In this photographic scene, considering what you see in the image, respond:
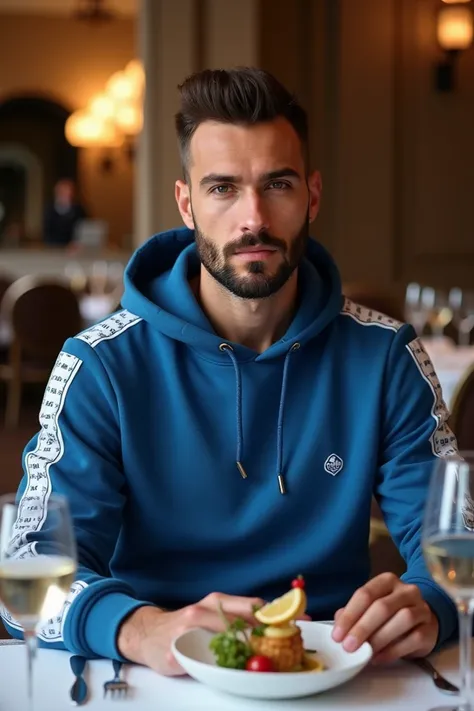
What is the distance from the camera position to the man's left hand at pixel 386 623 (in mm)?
1276

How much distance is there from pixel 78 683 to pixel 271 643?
0.22 metres

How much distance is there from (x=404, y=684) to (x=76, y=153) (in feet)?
43.2

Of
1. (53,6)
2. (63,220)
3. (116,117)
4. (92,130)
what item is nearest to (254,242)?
(116,117)

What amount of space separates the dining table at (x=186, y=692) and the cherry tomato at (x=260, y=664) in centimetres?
2

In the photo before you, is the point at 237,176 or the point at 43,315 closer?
the point at 237,176

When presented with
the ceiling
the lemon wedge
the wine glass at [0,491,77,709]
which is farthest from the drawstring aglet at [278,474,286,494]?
the ceiling

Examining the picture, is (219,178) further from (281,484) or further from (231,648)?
(231,648)

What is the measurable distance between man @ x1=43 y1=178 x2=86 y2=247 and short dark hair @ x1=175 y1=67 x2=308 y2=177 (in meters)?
10.0

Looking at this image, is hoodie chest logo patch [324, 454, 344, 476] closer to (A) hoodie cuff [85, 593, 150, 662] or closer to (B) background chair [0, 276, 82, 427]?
(A) hoodie cuff [85, 593, 150, 662]

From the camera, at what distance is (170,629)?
1.28m

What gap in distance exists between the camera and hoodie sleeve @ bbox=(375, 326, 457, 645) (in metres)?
1.70

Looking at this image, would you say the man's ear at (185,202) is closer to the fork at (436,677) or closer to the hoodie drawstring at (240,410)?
the hoodie drawstring at (240,410)

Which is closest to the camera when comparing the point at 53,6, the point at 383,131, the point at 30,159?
the point at 383,131

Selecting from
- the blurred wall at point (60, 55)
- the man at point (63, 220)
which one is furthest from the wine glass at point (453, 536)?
the blurred wall at point (60, 55)
